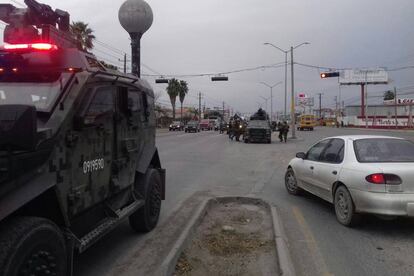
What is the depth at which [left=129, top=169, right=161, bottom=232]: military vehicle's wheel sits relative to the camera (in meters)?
6.50

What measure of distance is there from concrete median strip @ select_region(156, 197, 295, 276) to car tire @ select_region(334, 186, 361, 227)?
994 mm

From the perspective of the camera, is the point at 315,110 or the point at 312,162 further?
the point at 315,110

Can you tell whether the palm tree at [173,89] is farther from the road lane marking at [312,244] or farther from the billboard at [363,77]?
the road lane marking at [312,244]

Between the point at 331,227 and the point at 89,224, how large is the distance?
3959mm

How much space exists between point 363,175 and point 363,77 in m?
107

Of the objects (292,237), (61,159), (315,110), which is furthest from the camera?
(315,110)

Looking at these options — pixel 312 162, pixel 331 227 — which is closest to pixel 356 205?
pixel 331 227

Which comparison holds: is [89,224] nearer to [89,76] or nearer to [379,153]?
[89,76]

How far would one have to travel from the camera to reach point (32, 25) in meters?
4.90

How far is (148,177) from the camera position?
22.0 feet

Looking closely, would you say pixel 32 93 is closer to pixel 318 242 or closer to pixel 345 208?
pixel 318 242

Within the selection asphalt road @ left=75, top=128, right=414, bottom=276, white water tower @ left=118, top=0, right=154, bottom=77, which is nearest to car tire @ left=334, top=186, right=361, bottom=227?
asphalt road @ left=75, top=128, right=414, bottom=276

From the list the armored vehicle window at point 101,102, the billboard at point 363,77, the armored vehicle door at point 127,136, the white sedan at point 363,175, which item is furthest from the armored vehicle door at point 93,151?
the billboard at point 363,77

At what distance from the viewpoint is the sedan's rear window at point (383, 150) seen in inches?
281
